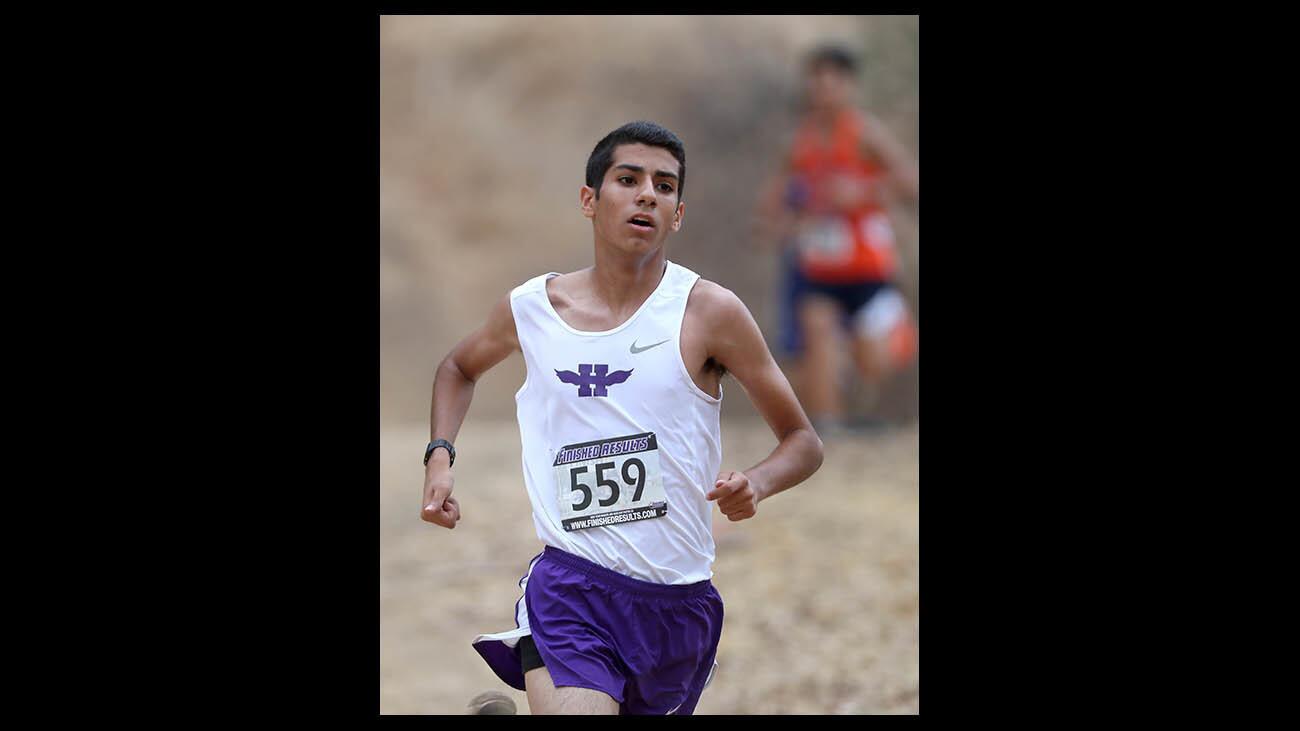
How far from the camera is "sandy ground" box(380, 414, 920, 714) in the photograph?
7062mm

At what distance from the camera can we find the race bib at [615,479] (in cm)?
392

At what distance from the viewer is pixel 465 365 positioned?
14.2 feet

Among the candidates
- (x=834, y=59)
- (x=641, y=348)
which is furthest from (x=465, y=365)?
(x=834, y=59)

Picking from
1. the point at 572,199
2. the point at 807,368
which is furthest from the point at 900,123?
the point at 807,368

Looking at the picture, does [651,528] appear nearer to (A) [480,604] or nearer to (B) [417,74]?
(A) [480,604]

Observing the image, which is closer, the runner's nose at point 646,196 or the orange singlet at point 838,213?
the runner's nose at point 646,196

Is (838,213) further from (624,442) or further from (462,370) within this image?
(624,442)

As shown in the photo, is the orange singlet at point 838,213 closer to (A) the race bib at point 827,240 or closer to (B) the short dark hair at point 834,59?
(A) the race bib at point 827,240

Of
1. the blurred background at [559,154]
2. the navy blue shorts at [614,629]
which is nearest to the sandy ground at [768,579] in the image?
the blurred background at [559,154]

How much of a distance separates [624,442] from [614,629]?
543 millimetres

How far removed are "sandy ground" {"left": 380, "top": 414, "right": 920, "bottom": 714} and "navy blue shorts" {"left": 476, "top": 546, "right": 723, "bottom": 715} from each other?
8.25 feet

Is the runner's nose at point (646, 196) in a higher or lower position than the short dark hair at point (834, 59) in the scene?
lower

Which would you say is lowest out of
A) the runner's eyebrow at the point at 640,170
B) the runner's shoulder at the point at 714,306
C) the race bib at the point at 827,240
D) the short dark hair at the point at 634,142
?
the runner's shoulder at the point at 714,306

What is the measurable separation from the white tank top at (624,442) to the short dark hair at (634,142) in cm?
37
